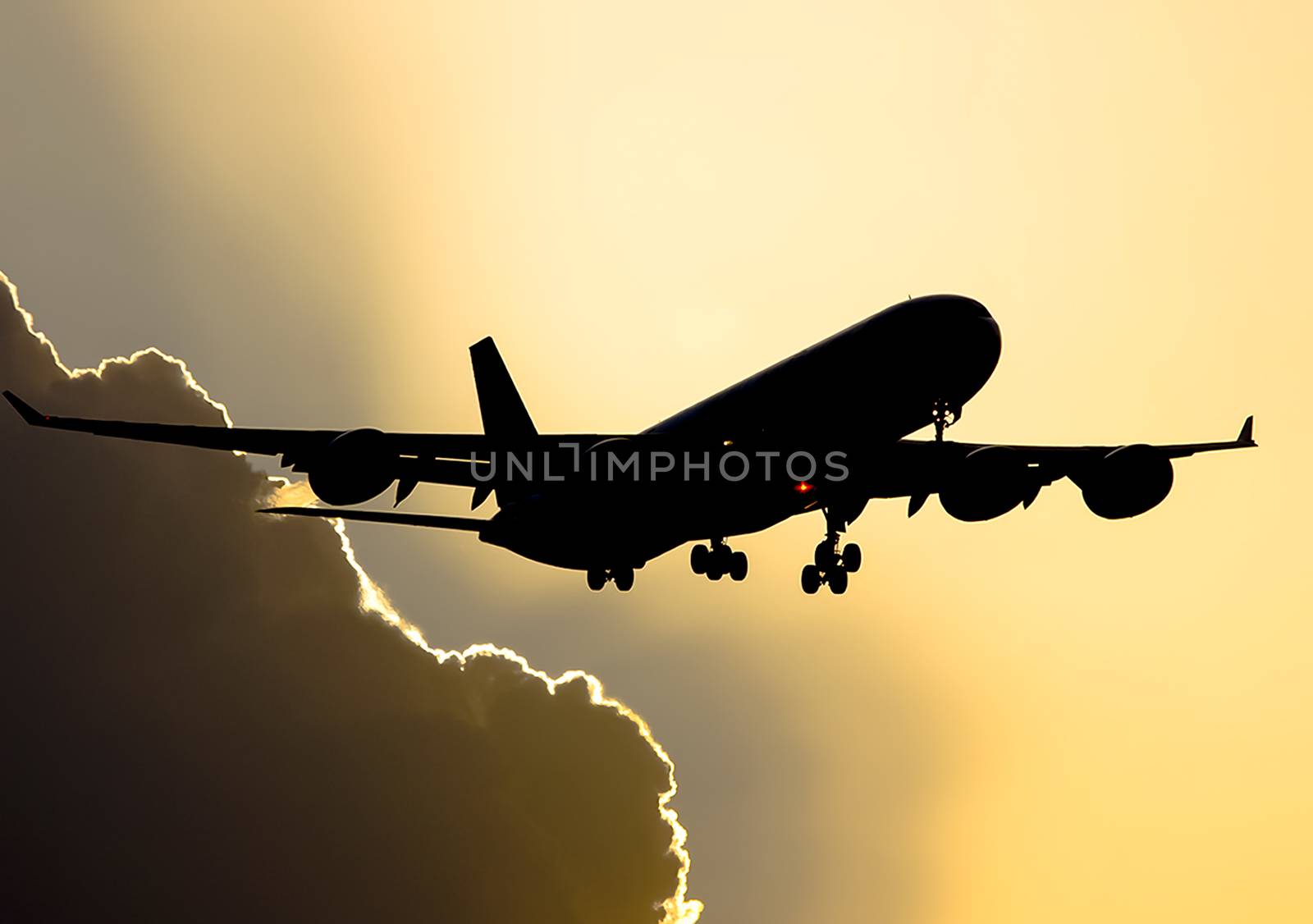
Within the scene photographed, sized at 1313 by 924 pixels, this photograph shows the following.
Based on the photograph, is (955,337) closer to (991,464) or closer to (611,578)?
(991,464)

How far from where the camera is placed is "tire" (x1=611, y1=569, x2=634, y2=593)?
62.0 m

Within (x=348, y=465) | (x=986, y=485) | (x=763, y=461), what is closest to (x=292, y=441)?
(x=348, y=465)

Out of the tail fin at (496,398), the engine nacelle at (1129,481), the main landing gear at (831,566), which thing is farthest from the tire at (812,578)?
the tail fin at (496,398)

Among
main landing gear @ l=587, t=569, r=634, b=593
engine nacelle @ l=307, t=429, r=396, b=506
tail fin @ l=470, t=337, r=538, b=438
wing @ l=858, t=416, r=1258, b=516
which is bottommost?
engine nacelle @ l=307, t=429, r=396, b=506

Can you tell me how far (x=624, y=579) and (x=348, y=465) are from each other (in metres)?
17.3

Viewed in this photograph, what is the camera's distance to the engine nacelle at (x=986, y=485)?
5316cm

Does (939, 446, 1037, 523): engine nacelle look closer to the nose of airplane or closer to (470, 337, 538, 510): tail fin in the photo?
the nose of airplane

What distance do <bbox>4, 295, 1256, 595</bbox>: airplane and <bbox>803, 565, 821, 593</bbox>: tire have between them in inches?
1.6

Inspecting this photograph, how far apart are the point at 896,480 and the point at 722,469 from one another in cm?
761

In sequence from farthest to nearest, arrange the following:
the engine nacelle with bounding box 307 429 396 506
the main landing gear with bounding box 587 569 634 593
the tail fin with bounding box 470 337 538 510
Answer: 1. the tail fin with bounding box 470 337 538 510
2. the main landing gear with bounding box 587 569 634 593
3. the engine nacelle with bounding box 307 429 396 506

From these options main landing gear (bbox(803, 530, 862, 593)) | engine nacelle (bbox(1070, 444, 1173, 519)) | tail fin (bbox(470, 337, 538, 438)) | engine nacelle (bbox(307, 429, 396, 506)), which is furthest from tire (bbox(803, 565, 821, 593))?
tail fin (bbox(470, 337, 538, 438))

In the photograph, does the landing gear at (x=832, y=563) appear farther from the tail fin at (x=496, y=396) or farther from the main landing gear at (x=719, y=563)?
the tail fin at (x=496, y=396)

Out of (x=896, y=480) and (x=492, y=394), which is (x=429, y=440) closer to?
(x=896, y=480)

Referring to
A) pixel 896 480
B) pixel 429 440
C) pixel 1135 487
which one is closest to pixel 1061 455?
pixel 1135 487
